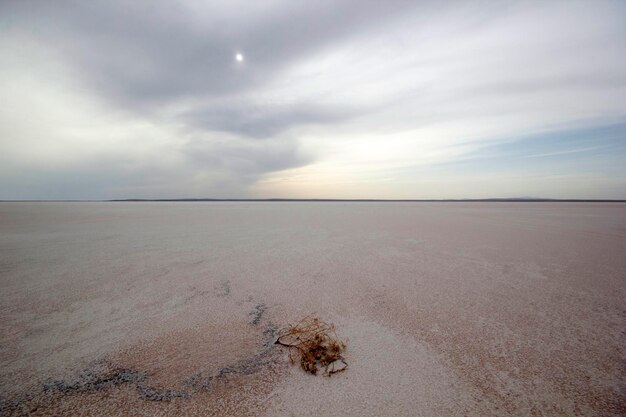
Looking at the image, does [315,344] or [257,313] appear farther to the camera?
[257,313]

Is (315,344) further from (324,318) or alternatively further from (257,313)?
(257,313)

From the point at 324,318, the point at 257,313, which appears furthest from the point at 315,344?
the point at 257,313

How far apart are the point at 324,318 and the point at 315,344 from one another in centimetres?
79

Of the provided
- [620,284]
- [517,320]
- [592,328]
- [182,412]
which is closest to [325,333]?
[182,412]

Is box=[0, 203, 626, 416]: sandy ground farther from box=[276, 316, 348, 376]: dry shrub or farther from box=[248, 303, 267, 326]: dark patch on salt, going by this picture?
box=[276, 316, 348, 376]: dry shrub

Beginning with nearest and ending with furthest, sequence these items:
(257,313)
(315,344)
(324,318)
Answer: (315,344)
(324,318)
(257,313)

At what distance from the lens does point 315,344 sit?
10.0 feet

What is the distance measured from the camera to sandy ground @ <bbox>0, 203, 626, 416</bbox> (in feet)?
7.64

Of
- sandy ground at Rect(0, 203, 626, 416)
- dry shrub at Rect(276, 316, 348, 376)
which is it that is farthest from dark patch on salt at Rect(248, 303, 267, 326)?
dry shrub at Rect(276, 316, 348, 376)

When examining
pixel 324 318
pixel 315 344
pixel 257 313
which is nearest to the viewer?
pixel 315 344

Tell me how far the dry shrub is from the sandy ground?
0.43 ft

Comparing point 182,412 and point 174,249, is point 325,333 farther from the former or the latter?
point 174,249

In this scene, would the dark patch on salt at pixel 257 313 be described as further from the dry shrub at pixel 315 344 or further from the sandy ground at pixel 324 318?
the dry shrub at pixel 315 344

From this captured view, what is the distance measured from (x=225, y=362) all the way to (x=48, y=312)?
3098 mm
